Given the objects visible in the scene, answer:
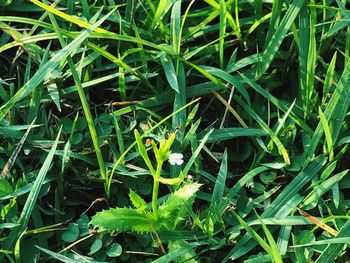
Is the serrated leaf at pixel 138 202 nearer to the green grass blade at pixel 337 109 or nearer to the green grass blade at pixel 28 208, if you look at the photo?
the green grass blade at pixel 28 208

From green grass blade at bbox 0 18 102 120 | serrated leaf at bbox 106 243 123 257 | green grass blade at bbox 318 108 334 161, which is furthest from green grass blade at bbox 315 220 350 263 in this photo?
green grass blade at bbox 0 18 102 120

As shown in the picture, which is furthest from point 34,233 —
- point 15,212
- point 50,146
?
point 50,146

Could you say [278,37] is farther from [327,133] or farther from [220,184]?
[220,184]

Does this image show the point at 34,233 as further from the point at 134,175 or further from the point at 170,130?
the point at 170,130

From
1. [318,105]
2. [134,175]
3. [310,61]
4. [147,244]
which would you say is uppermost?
[310,61]

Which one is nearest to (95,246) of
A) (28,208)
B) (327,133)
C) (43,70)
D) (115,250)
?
(115,250)

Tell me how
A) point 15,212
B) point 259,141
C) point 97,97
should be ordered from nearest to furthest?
1. point 15,212
2. point 259,141
3. point 97,97

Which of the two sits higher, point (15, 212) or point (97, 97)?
point (97, 97)

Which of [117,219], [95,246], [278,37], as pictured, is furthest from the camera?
[278,37]

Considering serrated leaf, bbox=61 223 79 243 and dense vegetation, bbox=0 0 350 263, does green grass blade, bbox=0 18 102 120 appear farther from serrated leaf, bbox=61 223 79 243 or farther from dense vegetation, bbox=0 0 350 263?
serrated leaf, bbox=61 223 79 243
